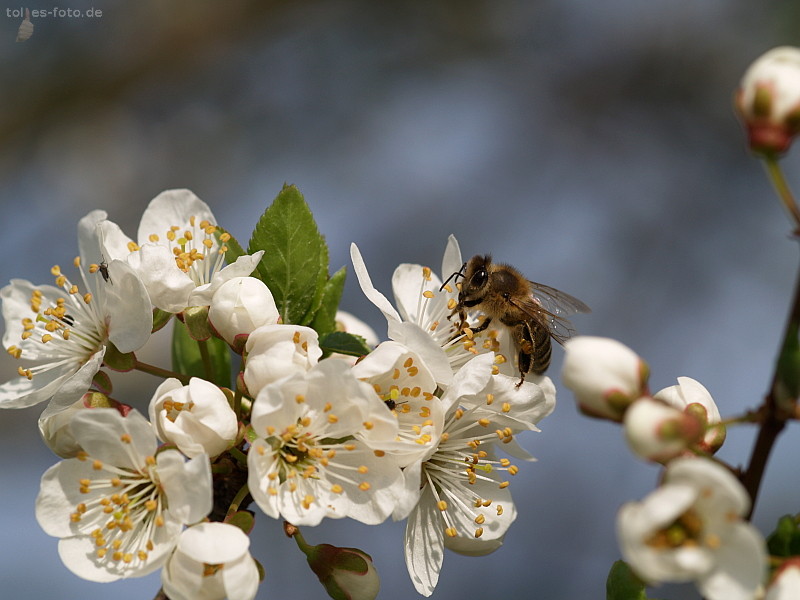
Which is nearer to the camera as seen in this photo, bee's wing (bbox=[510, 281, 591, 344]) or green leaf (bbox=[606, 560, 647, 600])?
green leaf (bbox=[606, 560, 647, 600])

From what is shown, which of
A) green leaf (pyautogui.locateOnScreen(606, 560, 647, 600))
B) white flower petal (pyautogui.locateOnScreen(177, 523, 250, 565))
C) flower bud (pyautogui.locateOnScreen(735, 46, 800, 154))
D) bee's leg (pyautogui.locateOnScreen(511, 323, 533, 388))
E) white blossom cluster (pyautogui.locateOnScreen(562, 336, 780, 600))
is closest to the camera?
white blossom cluster (pyautogui.locateOnScreen(562, 336, 780, 600))

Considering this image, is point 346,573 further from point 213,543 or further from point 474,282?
point 474,282

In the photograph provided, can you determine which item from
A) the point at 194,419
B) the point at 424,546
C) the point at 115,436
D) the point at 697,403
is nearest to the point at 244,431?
the point at 194,419

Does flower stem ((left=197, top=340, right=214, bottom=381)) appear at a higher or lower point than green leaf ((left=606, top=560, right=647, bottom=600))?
higher

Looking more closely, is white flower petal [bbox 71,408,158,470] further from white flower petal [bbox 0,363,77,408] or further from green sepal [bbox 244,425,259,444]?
white flower petal [bbox 0,363,77,408]

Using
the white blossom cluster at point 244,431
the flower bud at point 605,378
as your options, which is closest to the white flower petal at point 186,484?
the white blossom cluster at point 244,431

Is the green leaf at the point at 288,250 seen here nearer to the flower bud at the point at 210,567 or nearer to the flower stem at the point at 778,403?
the flower bud at the point at 210,567

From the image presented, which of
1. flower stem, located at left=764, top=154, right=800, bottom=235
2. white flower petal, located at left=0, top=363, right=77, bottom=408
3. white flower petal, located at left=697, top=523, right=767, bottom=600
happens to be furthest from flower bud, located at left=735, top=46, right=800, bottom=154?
white flower petal, located at left=0, top=363, right=77, bottom=408
